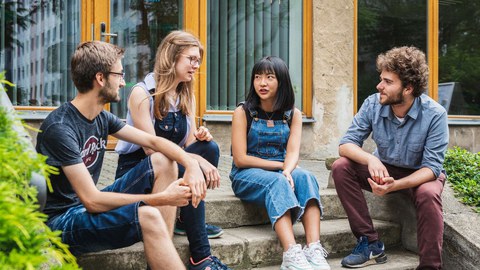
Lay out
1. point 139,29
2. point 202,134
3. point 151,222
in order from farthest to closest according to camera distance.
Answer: point 139,29 < point 202,134 < point 151,222

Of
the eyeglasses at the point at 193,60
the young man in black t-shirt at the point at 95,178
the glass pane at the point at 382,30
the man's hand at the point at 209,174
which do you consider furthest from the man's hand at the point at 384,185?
the glass pane at the point at 382,30

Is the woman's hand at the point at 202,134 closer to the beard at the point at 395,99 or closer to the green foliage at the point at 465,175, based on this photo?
the beard at the point at 395,99

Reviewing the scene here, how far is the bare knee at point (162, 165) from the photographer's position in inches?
134

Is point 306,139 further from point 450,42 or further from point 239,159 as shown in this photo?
point 239,159

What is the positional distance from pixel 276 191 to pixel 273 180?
0.28 ft

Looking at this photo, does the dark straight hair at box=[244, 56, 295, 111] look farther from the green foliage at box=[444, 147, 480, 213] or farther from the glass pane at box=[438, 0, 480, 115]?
the glass pane at box=[438, 0, 480, 115]

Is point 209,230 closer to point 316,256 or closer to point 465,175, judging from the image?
point 316,256

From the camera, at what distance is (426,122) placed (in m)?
4.18

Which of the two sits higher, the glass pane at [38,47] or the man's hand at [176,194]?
the glass pane at [38,47]

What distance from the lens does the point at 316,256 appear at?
3750mm

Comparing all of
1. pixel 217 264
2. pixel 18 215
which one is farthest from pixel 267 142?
pixel 18 215

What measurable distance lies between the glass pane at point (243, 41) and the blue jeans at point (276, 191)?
3.62 metres

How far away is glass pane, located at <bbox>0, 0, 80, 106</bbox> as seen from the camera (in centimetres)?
688

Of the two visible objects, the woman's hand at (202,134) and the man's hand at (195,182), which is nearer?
the man's hand at (195,182)
